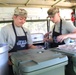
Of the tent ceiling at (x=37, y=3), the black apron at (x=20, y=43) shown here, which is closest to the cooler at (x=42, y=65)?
the black apron at (x=20, y=43)

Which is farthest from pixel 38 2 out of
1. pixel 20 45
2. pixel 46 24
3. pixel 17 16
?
pixel 20 45

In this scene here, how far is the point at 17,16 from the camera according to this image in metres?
2.03

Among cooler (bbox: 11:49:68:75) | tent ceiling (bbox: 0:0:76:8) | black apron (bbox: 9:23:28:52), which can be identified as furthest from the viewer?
tent ceiling (bbox: 0:0:76:8)

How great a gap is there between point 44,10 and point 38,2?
35 centimetres

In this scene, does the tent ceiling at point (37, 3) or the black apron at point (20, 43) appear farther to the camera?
Result: the tent ceiling at point (37, 3)

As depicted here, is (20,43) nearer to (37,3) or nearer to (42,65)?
(42,65)

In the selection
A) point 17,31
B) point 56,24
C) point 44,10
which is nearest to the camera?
point 17,31

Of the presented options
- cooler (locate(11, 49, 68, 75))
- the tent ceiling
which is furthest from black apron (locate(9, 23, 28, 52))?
the tent ceiling

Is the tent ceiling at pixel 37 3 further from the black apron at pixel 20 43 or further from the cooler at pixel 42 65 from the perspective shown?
the cooler at pixel 42 65

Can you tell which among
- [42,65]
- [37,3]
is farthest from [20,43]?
[37,3]

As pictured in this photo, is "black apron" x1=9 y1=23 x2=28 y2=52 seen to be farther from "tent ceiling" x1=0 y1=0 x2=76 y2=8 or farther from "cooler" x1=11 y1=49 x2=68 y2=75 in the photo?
"tent ceiling" x1=0 y1=0 x2=76 y2=8

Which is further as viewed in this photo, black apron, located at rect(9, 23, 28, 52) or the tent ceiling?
the tent ceiling

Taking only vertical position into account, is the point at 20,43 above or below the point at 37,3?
below

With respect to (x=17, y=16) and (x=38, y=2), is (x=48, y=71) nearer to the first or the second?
(x=17, y=16)
